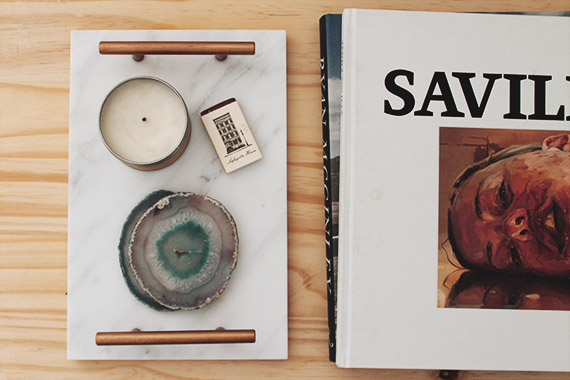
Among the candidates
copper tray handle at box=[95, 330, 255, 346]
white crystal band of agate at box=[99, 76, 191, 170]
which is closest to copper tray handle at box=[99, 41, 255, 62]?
white crystal band of agate at box=[99, 76, 191, 170]

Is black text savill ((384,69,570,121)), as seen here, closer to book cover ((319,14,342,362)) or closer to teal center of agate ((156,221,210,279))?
book cover ((319,14,342,362))

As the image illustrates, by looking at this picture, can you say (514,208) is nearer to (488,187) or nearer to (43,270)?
(488,187)

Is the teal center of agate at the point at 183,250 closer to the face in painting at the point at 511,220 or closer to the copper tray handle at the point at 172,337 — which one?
the copper tray handle at the point at 172,337

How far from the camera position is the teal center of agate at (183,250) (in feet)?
1.52

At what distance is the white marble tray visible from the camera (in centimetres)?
49

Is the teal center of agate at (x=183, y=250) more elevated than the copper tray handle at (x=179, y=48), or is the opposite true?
the copper tray handle at (x=179, y=48)

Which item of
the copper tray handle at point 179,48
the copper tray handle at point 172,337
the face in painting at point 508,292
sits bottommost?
the copper tray handle at point 172,337

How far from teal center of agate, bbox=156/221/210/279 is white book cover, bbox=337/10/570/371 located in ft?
0.41

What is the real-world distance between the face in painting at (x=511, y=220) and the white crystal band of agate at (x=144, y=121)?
0.25 metres

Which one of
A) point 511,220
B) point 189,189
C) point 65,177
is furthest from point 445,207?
point 65,177

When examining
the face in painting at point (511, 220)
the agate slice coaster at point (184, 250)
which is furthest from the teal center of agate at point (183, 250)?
the face in painting at point (511, 220)

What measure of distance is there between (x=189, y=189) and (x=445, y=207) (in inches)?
9.1

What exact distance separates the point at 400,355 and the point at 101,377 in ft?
0.90

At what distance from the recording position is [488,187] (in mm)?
469
